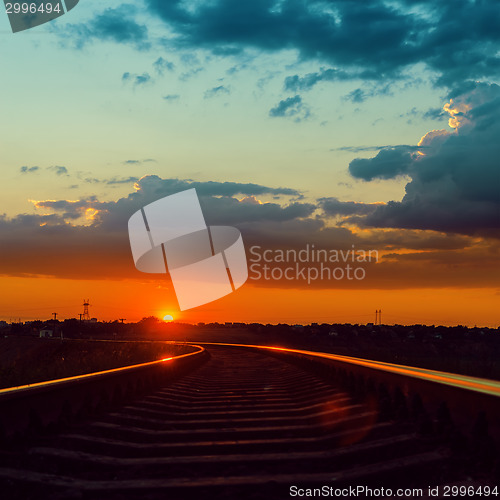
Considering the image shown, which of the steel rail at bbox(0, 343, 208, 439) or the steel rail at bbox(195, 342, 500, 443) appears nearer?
the steel rail at bbox(195, 342, 500, 443)

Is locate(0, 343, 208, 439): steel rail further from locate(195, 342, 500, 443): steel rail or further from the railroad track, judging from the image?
locate(195, 342, 500, 443): steel rail

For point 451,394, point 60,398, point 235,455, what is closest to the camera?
point 235,455

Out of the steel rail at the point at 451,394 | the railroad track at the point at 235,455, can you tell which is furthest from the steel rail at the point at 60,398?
the steel rail at the point at 451,394

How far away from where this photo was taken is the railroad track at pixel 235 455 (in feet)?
13.3

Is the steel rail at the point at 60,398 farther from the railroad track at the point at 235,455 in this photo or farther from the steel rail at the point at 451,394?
the steel rail at the point at 451,394

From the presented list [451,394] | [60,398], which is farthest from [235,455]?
[60,398]

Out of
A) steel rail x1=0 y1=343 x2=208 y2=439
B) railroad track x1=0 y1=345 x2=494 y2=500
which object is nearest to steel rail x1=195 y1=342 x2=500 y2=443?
railroad track x1=0 y1=345 x2=494 y2=500

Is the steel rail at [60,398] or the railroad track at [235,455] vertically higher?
the steel rail at [60,398]

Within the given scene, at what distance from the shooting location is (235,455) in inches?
193

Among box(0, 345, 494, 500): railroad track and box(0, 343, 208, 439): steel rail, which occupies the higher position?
box(0, 343, 208, 439): steel rail

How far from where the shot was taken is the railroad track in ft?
13.3

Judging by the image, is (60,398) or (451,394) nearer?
(451,394)

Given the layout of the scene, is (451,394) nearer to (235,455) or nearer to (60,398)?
(235,455)

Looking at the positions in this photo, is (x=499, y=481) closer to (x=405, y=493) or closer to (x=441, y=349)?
A: (x=405, y=493)
